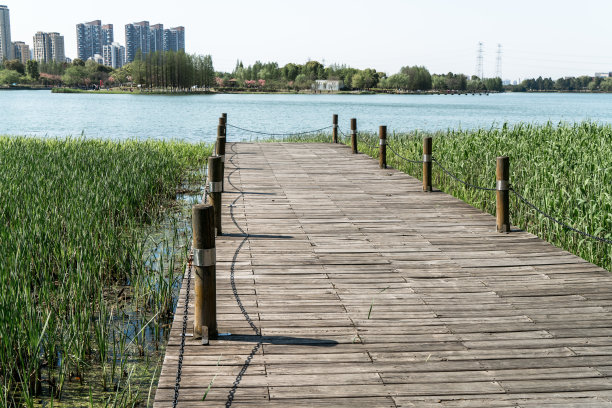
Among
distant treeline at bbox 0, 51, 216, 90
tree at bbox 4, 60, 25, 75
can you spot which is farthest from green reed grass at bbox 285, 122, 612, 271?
tree at bbox 4, 60, 25, 75

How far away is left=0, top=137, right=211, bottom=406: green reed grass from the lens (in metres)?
4.60

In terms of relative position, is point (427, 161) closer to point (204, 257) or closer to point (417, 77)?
point (204, 257)

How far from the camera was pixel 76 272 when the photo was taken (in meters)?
6.04

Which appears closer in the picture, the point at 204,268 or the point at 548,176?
the point at 204,268

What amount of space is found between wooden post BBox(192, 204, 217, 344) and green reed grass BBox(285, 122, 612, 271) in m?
4.99

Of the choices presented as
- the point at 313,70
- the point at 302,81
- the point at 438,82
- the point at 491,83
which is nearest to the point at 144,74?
the point at 302,81

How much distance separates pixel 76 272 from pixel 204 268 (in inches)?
96.3

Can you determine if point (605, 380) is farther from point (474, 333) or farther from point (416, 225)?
point (416, 225)

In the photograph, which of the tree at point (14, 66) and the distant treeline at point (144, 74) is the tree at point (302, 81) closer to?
the distant treeline at point (144, 74)

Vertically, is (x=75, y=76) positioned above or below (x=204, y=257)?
above

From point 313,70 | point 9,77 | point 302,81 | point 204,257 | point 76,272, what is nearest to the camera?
point 204,257

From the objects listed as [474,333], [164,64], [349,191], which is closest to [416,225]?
[349,191]

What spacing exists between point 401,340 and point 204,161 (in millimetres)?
15051

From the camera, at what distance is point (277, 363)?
392 centimetres
